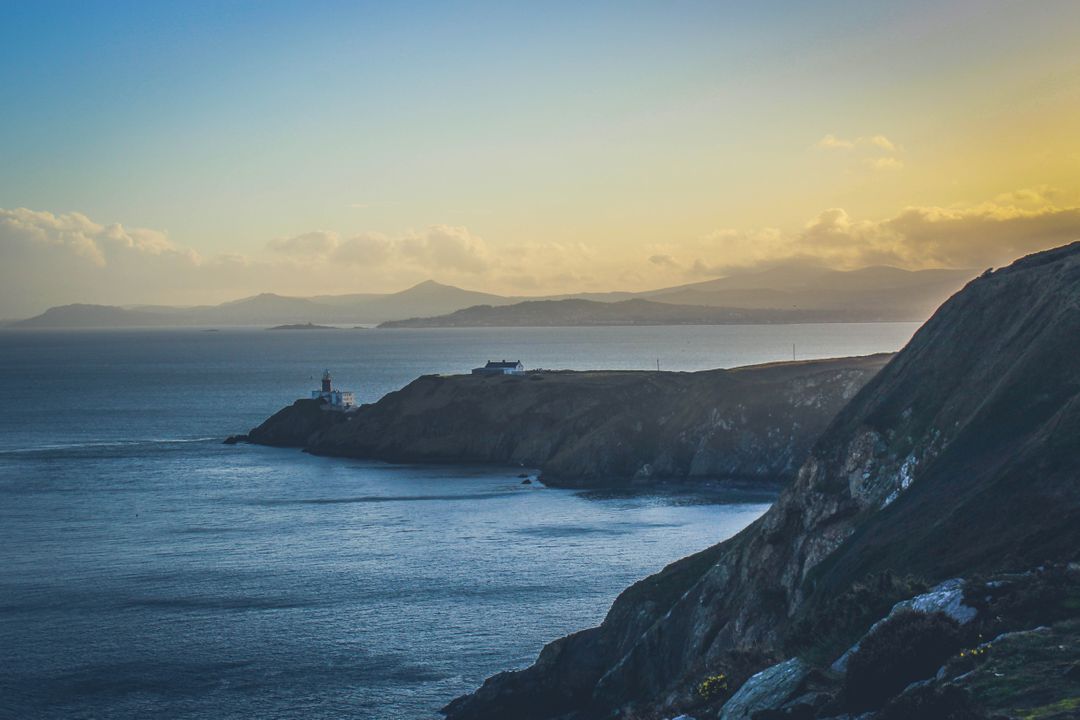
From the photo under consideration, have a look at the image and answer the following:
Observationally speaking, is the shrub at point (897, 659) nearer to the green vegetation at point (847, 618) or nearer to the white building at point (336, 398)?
the green vegetation at point (847, 618)

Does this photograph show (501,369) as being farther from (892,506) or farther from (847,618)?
(847,618)

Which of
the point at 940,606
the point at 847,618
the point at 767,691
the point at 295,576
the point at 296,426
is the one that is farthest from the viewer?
the point at 296,426

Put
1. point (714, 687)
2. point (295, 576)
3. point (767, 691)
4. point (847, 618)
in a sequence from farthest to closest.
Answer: point (295, 576) → point (847, 618) → point (714, 687) → point (767, 691)

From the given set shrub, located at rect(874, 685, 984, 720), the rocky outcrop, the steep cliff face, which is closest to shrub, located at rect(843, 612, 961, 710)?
shrub, located at rect(874, 685, 984, 720)

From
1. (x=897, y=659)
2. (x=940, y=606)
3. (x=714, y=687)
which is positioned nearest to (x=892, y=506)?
(x=714, y=687)

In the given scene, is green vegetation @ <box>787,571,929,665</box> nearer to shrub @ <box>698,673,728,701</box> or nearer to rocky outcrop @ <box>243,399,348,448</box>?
shrub @ <box>698,673,728,701</box>

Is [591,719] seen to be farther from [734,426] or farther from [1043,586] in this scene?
[734,426]

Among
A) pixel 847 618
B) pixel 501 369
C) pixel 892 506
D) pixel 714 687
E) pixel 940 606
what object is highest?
pixel 501 369
